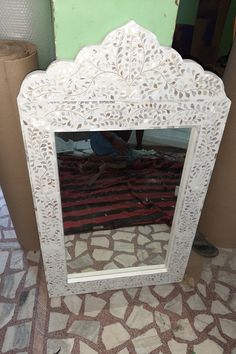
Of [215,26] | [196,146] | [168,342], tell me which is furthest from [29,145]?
[215,26]

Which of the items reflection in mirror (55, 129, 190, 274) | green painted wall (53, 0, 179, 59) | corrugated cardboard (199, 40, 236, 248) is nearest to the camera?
green painted wall (53, 0, 179, 59)

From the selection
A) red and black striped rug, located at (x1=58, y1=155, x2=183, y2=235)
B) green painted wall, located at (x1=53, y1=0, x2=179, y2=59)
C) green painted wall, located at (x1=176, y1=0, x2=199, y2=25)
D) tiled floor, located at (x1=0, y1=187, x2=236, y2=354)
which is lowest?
tiled floor, located at (x1=0, y1=187, x2=236, y2=354)

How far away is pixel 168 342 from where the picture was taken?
895 mm

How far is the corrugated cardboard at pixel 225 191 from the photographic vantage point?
0.86 m

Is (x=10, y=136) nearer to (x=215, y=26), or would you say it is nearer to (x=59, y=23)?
(x=59, y=23)

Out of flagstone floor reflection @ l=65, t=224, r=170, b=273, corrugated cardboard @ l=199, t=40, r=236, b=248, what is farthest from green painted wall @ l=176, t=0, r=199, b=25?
flagstone floor reflection @ l=65, t=224, r=170, b=273

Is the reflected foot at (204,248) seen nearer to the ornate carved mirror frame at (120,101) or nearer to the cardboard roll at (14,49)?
the ornate carved mirror frame at (120,101)

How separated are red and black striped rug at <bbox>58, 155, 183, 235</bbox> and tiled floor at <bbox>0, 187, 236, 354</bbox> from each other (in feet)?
0.78

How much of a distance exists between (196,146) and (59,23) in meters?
0.40

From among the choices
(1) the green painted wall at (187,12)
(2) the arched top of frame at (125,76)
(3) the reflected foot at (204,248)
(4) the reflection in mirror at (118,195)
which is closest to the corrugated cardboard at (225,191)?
(3) the reflected foot at (204,248)

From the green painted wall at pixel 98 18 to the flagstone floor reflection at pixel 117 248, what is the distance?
0.69 m

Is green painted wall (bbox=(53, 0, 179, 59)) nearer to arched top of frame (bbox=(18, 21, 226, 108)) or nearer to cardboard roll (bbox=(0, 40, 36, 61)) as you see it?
arched top of frame (bbox=(18, 21, 226, 108))

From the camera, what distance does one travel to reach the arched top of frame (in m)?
0.57

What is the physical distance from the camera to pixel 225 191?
1018 mm
